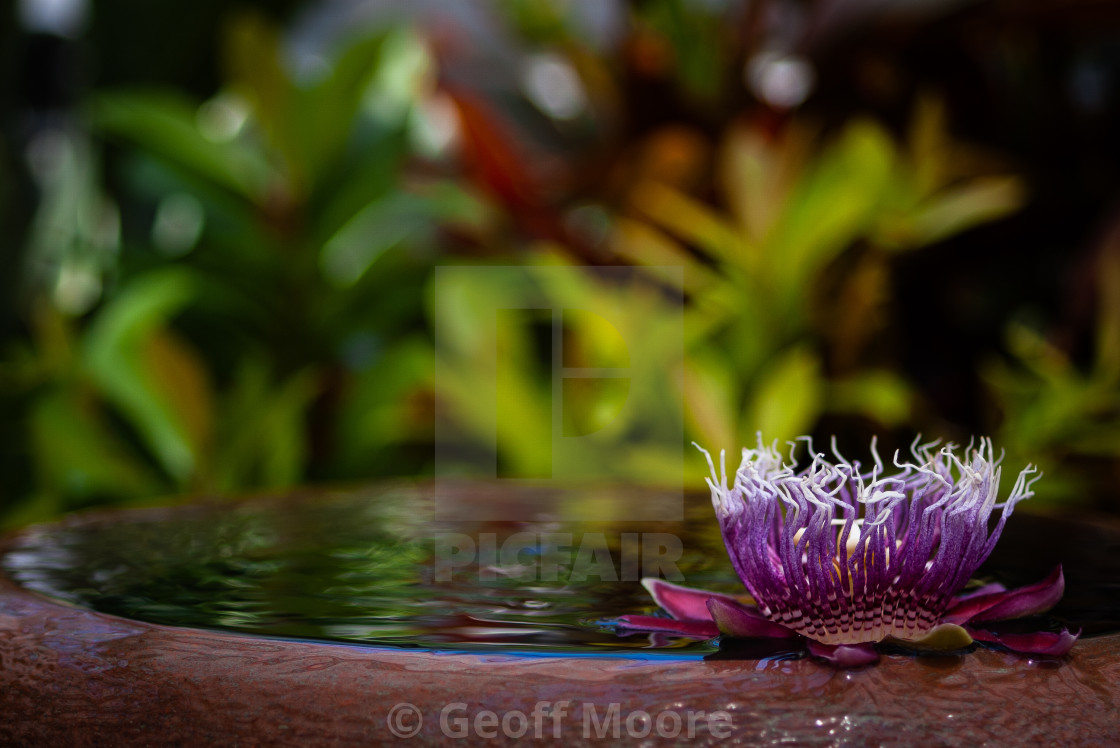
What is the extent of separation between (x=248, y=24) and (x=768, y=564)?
121 centimetres

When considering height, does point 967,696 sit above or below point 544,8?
below

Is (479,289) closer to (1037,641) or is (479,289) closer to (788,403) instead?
(788,403)

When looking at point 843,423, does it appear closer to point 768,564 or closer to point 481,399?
point 481,399

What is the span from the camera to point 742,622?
0.40 m

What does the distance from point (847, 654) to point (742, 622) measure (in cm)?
4

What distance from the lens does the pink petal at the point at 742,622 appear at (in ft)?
1.31

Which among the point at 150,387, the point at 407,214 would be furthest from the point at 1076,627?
the point at 407,214

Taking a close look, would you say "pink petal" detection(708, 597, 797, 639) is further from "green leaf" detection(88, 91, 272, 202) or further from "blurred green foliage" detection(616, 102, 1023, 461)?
"green leaf" detection(88, 91, 272, 202)

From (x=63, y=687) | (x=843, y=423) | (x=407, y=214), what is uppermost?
(x=407, y=214)

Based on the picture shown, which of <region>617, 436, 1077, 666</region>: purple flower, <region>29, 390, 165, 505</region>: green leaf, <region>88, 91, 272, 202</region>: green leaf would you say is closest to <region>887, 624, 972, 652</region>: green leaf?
<region>617, 436, 1077, 666</region>: purple flower

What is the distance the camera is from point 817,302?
1328mm

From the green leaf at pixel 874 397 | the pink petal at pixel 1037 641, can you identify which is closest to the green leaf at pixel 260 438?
the green leaf at pixel 874 397

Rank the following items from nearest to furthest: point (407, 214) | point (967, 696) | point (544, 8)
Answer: point (967, 696) → point (407, 214) → point (544, 8)

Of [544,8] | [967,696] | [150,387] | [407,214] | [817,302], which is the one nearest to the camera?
[967,696]
